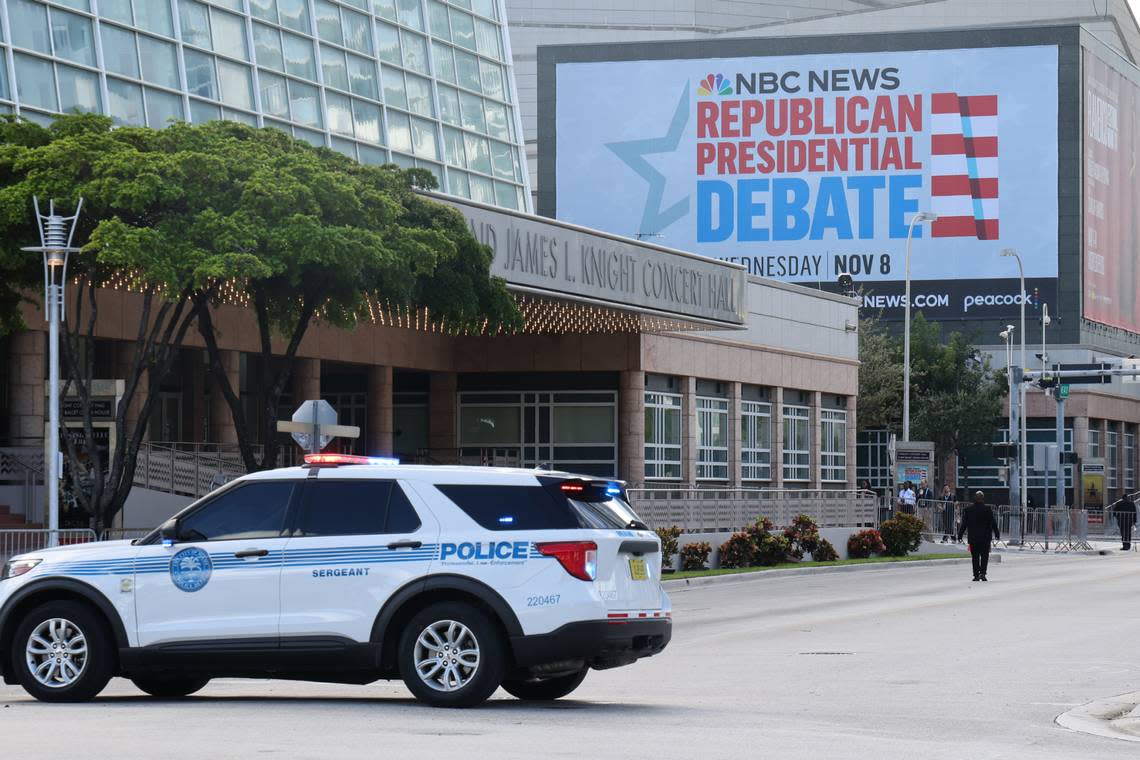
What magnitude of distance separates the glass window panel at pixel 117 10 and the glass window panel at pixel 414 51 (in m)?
11.2

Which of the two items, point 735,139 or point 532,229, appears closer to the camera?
point 532,229

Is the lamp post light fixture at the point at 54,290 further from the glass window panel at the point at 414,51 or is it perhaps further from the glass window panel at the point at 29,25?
the glass window panel at the point at 414,51

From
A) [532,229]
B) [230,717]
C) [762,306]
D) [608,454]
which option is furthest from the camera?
[762,306]

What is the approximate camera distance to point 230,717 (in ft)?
42.9

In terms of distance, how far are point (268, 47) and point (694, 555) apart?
14.8 m

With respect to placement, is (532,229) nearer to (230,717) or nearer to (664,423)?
(664,423)

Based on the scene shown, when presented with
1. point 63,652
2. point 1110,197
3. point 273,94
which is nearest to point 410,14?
point 273,94

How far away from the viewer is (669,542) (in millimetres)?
37250

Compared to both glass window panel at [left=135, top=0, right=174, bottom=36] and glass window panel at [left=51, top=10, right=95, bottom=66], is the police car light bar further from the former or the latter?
glass window panel at [left=135, top=0, right=174, bottom=36]

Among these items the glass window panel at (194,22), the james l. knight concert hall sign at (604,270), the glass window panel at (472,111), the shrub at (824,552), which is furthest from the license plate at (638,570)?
the glass window panel at (472,111)

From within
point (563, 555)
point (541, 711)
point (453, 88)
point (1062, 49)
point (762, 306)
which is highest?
point (1062, 49)

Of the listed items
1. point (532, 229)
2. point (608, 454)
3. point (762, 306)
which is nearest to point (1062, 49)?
point (762, 306)

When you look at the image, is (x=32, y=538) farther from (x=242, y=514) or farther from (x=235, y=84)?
(x=235, y=84)

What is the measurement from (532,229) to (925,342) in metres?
47.3
